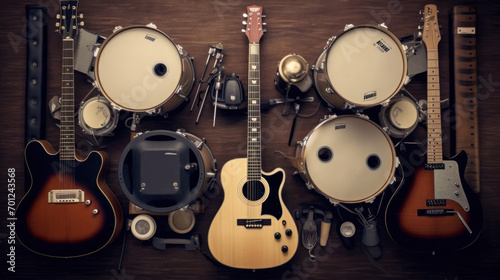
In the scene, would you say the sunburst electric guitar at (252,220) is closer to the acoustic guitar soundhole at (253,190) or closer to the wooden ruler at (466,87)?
the acoustic guitar soundhole at (253,190)

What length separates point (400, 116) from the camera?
7.23 ft

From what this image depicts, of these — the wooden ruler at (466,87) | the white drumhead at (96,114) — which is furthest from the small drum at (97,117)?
the wooden ruler at (466,87)

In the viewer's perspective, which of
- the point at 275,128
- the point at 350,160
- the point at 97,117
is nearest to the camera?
the point at 350,160

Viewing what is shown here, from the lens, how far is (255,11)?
2271 millimetres

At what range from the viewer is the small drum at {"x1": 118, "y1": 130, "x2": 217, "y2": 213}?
1992 mm

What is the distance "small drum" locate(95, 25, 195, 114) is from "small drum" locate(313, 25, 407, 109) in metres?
0.96

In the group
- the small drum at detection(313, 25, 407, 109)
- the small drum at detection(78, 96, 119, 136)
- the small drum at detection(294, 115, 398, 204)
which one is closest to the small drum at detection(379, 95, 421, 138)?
the small drum at detection(294, 115, 398, 204)

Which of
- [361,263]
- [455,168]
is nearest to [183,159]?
[361,263]

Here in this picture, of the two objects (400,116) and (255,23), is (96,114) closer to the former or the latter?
(255,23)

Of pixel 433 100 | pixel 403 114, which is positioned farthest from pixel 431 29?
pixel 403 114

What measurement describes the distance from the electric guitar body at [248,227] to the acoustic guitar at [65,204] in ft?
2.58

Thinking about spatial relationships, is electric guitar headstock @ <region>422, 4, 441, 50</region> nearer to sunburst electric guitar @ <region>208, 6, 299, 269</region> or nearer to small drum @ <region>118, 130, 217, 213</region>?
sunburst electric guitar @ <region>208, 6, 299, 269</region>

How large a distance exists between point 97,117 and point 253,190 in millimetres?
1234

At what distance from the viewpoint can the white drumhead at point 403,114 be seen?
220 centimetres
